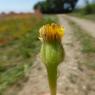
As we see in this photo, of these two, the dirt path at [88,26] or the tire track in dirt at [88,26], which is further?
the dirt path at [88,26]

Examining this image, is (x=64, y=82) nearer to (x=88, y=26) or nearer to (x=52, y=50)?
(x=52, y=50)

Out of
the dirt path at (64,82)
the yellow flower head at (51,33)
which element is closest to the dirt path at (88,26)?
the dirt path at (64,82)

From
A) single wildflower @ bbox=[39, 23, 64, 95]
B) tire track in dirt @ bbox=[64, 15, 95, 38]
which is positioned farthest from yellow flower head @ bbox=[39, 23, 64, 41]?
tire track in dirt @ bbox=[64, 15, 95, 38]

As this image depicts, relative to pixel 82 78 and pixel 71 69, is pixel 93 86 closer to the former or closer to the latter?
pixel 82 78

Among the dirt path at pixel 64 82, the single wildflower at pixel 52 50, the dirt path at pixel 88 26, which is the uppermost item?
the single wildflower at pixel 52 50

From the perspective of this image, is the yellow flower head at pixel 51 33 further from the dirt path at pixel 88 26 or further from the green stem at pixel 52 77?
the dirt path at pixel 88 26

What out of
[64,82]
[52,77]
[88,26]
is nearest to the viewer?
[52,77]

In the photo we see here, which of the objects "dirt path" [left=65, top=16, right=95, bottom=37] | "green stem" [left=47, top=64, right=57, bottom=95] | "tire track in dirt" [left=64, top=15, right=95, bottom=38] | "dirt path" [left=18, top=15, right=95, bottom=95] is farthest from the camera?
"dirt path" [left=65, top=16, right=95, bottom=37]

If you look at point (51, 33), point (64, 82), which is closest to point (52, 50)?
point (51, 33)

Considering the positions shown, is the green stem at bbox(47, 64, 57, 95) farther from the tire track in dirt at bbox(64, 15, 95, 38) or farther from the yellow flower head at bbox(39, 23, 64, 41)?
the tire track in dirt at bbox(64, 15, 95, 38)
